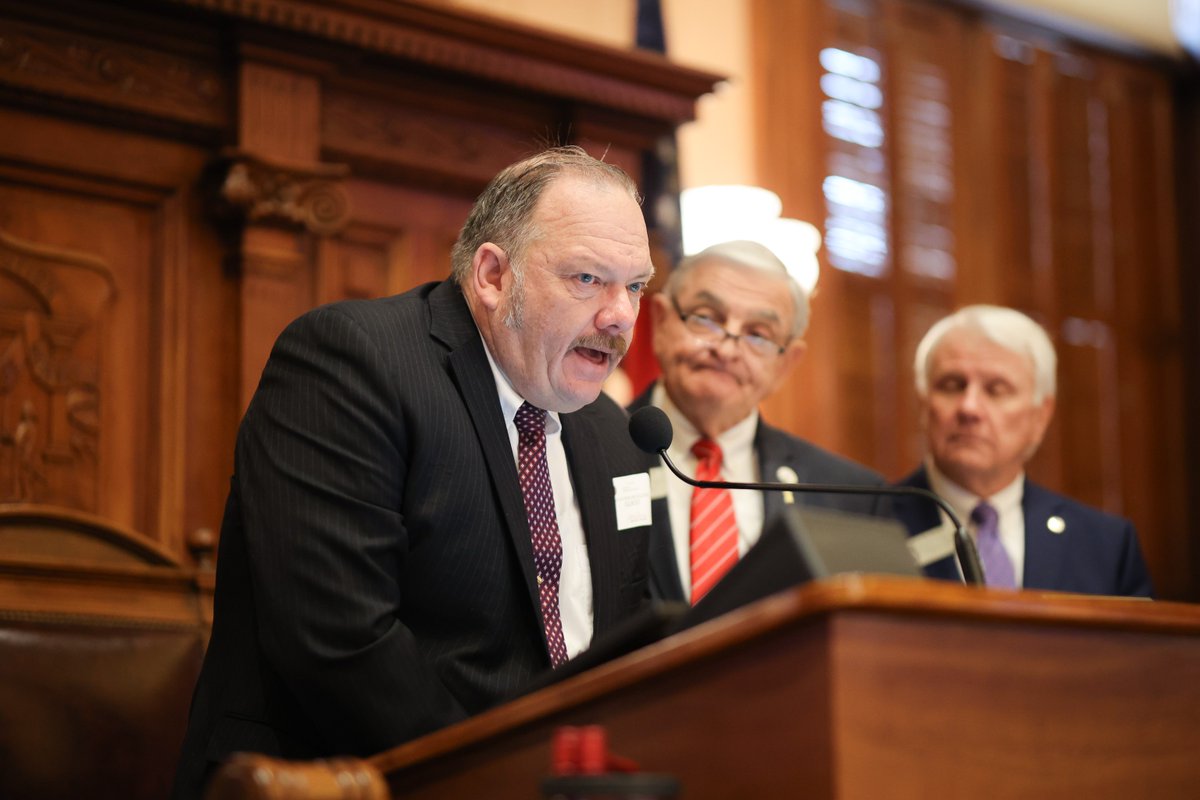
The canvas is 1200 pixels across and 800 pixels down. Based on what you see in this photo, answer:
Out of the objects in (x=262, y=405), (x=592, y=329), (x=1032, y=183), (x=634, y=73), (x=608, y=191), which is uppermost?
(x=1032, y=183)

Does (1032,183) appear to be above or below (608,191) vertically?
above

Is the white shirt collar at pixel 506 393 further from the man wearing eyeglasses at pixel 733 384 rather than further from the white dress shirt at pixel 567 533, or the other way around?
the man wearing eyeglasses at pixel 733 384

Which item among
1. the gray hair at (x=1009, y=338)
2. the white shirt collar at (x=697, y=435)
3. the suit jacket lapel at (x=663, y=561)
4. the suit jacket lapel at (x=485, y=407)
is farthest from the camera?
the gray hair at (x=1009, y=338)

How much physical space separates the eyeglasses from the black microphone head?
4.11 feet

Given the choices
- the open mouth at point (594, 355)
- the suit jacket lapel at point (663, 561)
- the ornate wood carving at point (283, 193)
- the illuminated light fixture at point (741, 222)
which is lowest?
the suit jacket lapel at point (663, 561)

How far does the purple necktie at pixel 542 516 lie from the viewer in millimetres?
2363

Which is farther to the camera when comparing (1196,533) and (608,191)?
(1196,533)

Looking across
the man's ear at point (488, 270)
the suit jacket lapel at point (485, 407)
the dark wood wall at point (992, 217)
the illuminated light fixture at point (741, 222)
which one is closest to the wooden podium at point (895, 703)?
the suit jacket lapel at point (485, 407)

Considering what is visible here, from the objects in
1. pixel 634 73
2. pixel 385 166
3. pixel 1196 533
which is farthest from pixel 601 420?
pixel 1196 533

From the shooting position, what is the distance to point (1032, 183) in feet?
24.2

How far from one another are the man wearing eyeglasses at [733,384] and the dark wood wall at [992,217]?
2570mm

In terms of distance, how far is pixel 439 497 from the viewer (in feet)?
7.41

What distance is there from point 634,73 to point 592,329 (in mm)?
2245

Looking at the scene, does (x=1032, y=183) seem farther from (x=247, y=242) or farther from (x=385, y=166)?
(x=247, y=242)
